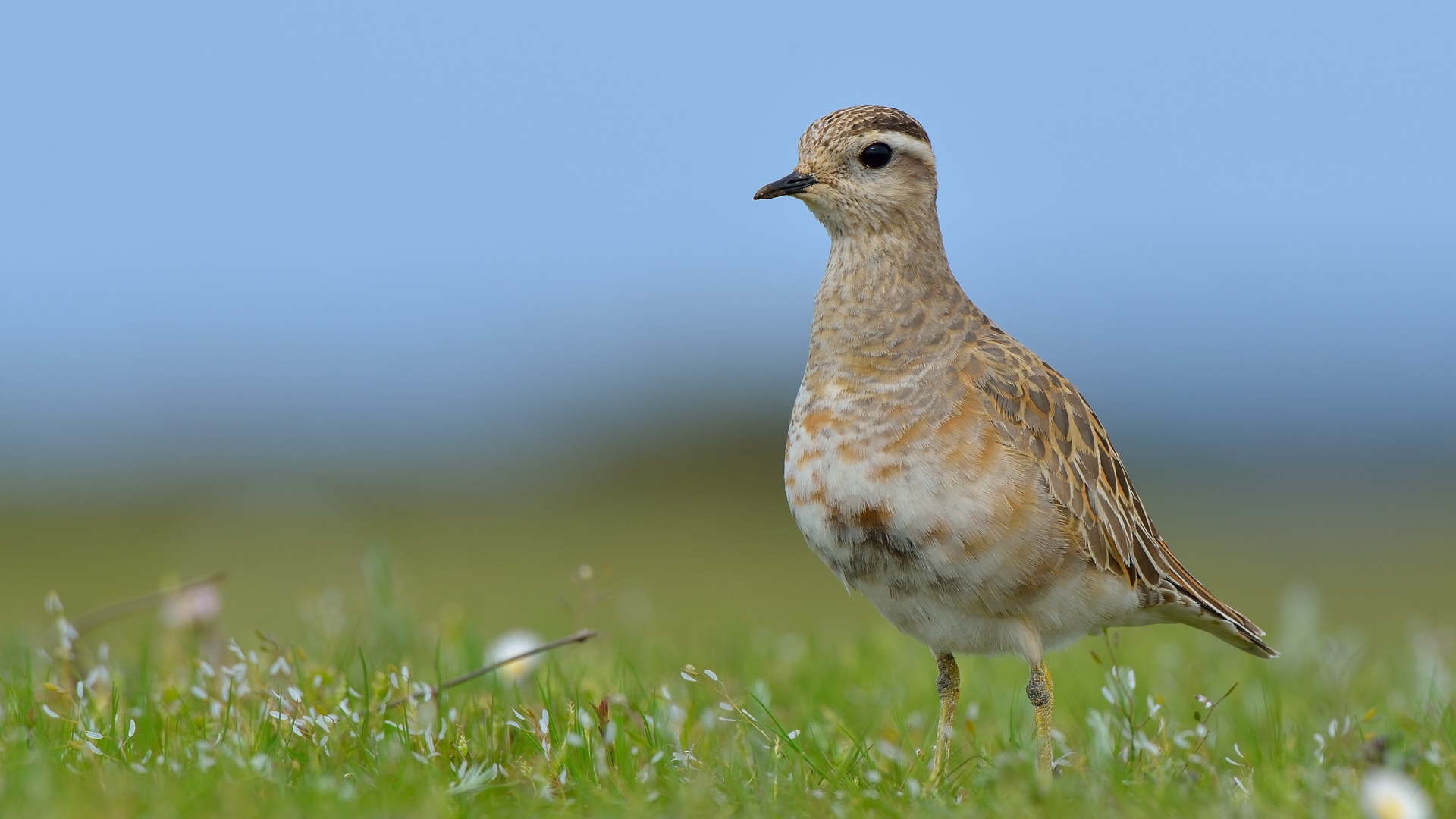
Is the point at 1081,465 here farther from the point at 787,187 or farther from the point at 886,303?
the point at 787,187

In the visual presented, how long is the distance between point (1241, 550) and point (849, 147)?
1905 cm

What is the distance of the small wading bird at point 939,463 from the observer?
589 centimetres

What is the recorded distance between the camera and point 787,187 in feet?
21.9

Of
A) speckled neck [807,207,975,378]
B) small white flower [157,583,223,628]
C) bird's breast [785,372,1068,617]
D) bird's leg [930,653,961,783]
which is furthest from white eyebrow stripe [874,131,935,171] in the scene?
small white flower [157,583,223,628]

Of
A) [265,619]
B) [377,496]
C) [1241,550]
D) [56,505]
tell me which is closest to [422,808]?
[265,619]

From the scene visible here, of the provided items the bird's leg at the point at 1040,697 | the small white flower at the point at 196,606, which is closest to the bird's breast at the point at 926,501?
the bird's leg at the point at 1040,697

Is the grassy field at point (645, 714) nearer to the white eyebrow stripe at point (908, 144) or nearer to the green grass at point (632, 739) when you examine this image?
the green grass at point (632, 739)

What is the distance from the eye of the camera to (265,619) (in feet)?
41.9

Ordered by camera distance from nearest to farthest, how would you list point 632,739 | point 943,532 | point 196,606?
point 943,532 → point 632,739 → point 196,606

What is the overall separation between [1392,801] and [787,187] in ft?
12.3

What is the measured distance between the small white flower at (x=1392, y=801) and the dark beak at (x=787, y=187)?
11.8 feet

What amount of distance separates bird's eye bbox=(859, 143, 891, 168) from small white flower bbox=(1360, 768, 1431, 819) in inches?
140

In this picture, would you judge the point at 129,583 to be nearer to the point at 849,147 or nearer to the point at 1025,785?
the point at 849,147

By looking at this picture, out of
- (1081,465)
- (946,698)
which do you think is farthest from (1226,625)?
(946,698)
